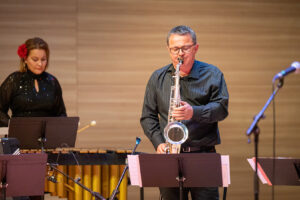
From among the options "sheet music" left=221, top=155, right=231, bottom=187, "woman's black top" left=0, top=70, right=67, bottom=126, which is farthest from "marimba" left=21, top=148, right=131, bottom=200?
"sheet music" left=221, top=155, right=231, bottom=187

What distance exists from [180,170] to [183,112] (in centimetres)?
35

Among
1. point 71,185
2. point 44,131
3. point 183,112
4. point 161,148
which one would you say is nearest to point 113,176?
point 71,185

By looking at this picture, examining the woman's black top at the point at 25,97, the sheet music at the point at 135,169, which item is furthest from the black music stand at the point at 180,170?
the woman's black top at the point at 25,97

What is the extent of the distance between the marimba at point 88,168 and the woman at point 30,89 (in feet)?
1.48

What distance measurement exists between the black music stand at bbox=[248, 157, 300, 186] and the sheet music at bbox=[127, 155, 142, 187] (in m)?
0.69

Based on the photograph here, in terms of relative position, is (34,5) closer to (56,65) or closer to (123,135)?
(56,65)

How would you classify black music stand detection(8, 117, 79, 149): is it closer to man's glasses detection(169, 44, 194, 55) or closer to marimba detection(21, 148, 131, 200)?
marimba detection(21, 148, 131, 200)

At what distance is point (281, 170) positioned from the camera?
2.81m

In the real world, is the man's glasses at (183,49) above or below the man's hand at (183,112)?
above

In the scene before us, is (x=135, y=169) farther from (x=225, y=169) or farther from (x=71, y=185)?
(x=71, y=185)

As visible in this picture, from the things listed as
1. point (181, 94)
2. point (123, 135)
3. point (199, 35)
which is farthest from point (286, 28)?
point (181, 94)

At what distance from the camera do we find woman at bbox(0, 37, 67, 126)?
4.09 metres

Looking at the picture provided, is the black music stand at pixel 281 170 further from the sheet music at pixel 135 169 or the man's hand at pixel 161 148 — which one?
the sheet music at pixel 135 169

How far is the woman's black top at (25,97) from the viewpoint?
412cm
